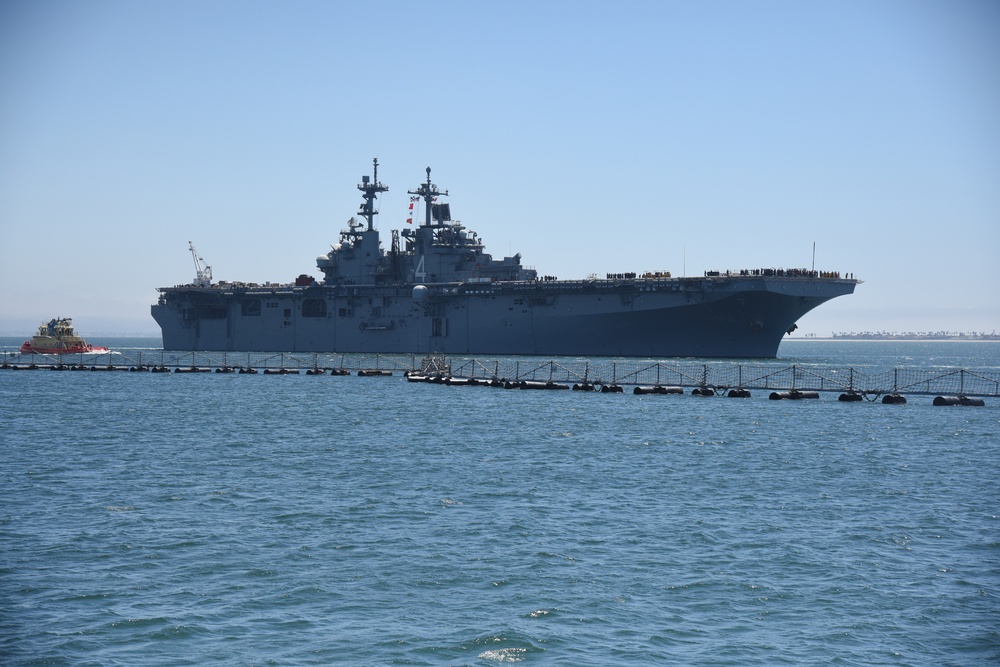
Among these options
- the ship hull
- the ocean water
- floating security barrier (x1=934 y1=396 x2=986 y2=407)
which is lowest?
the ocean water

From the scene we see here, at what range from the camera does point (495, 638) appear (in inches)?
454

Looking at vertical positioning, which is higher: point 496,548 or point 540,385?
point 540,385

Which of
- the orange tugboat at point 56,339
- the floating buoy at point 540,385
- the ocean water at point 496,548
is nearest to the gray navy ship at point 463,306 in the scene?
the orange tugboat at point 56,339

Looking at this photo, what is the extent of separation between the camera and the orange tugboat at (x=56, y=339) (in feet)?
271

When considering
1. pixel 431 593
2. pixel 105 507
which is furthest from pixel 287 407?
pixel 431 593

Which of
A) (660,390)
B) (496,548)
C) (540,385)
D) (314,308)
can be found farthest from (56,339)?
(496,548)

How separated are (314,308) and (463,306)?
45.6 feet

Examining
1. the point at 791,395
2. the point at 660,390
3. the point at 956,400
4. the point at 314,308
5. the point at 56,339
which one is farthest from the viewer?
the point at 56,339

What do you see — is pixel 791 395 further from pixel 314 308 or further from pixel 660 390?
pixel 314 308

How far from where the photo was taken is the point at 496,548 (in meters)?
15.5

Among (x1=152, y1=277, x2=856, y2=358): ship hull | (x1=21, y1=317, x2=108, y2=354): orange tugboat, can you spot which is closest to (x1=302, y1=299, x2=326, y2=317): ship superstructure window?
(x1=152, y1=277, x2=856, y2=358): ship hull

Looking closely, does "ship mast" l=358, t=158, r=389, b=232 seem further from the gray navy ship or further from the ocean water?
the ocean water

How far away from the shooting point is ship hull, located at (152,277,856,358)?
196 feet

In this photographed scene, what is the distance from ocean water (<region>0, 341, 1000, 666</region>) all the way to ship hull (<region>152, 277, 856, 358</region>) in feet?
95.4
